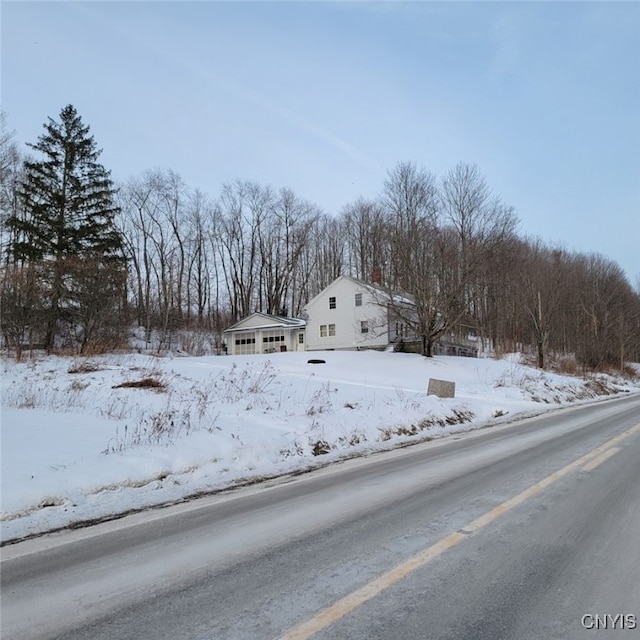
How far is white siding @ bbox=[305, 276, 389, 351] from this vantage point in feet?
137

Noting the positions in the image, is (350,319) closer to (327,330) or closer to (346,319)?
(346,319)

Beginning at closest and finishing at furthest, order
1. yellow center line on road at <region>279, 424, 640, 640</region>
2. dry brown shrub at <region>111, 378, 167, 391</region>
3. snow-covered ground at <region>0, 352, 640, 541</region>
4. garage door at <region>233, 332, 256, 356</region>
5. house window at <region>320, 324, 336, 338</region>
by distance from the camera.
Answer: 1. yellow center line on road at <region>279, 424, 640, 640</region>
2. snow-covered ground at <region>0, 352, 640, 541</region>
3. dry brown shrub at <region>111, 378, 167, 391</region>
4. house window at <region>320, 324, 336, 338</region>
5. garage door at <region>233, 332, 256, 356</region>

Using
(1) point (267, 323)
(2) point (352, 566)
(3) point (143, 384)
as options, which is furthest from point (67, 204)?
(2) point (352, 566)

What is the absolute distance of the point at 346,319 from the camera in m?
44.2

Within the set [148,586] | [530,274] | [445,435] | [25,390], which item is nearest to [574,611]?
[148,586]

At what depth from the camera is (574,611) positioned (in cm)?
309

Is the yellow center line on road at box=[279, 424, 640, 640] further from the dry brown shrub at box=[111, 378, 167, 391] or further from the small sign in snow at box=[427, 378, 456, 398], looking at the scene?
the small sign in snow at box=[427, 378, 456, 398]

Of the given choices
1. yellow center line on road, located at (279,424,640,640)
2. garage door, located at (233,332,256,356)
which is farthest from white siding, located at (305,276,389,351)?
yellow center line on road, located at (279,424,640,640)

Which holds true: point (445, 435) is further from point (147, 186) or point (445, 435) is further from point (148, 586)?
point (147, 186)

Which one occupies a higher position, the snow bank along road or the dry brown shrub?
the dry brown shrub

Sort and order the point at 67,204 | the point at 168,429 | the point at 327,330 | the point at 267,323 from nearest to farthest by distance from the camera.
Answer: the point at 168,429 → the point at 67,204 → the point at 327,330 → the point at 267,323

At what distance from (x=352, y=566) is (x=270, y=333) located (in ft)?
153

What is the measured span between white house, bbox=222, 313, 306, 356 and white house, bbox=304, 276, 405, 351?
2.56 m

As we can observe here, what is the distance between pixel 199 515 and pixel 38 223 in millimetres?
38269
